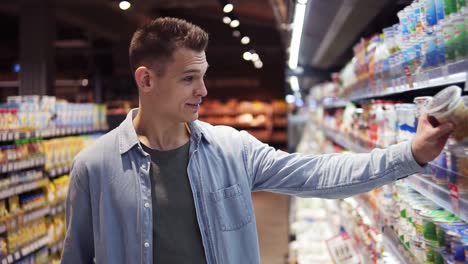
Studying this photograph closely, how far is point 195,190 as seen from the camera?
1704mm

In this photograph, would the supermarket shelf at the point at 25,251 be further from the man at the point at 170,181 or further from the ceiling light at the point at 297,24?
the ceiling light at the point at 297,24

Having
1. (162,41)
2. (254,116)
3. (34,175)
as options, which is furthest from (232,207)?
(254,116)

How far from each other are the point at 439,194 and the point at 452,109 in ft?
1.23

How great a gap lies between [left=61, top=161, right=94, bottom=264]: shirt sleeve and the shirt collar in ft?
0.49

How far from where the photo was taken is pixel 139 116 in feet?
6.10

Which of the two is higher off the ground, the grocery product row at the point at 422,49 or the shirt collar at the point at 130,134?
the grocery product row at the point at 422,49

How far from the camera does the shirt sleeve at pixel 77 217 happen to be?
171cm

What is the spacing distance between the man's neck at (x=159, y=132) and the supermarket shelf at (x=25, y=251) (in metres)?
2.47

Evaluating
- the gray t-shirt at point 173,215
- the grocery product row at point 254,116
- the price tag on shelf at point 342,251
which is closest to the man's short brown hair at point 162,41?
the gray t-shirt at point 173,215

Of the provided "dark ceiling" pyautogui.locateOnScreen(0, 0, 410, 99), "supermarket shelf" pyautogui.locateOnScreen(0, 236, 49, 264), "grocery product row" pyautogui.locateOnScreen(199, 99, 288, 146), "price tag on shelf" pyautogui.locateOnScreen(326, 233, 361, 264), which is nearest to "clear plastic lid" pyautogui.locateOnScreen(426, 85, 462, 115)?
"price tag on shelf" pyautogui.locateOnScreen(326, 233, 361, 264)

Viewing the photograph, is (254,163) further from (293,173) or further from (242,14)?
(242,14)

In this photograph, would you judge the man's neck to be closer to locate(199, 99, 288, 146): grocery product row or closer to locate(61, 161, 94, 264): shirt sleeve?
locate(61, 161, 94, 264): shirt sleeve

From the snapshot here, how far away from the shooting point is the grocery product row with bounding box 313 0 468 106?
133 cm

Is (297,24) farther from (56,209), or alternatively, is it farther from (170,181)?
(56,209)
